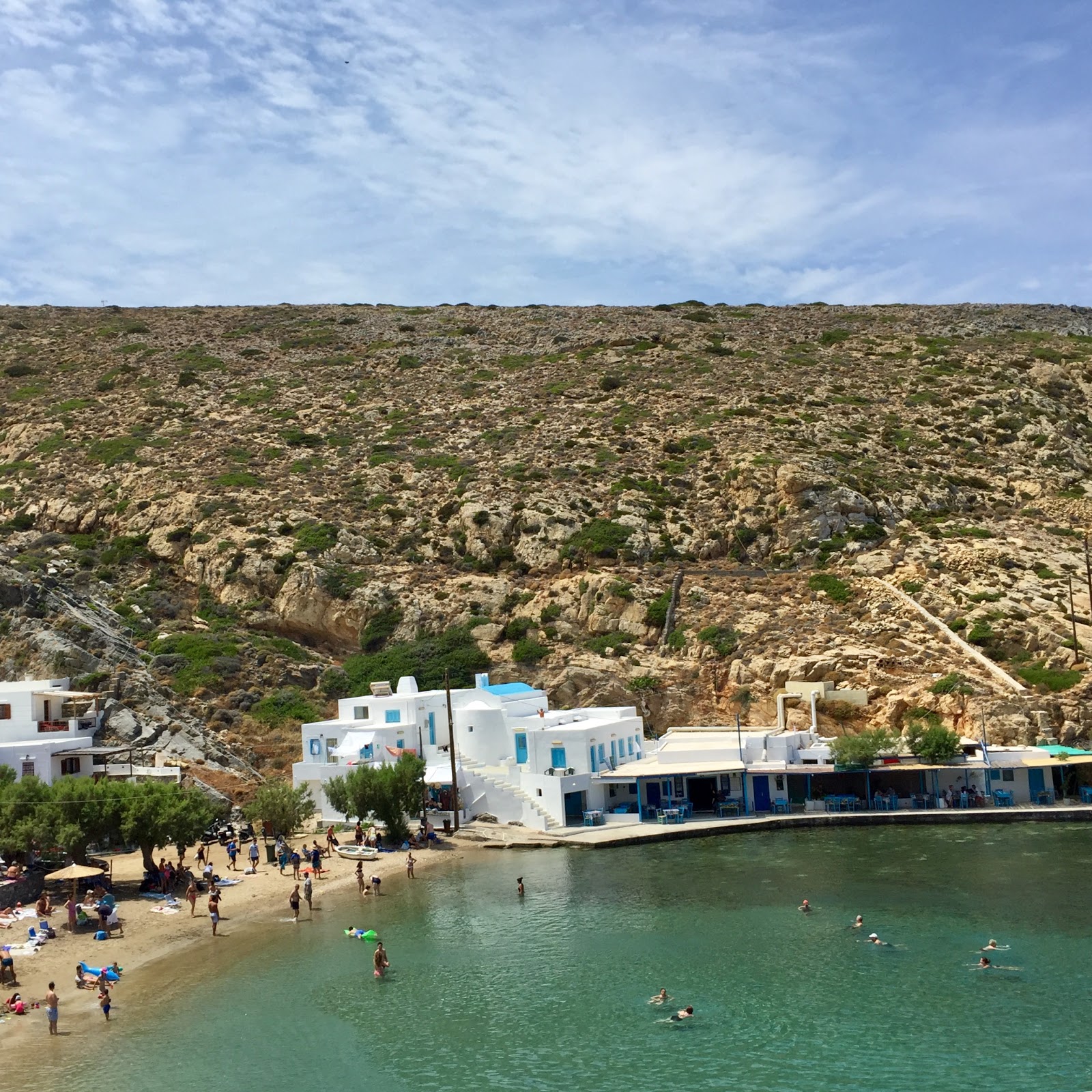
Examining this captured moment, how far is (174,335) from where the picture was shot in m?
110

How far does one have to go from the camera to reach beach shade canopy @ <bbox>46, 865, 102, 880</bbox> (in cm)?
3353

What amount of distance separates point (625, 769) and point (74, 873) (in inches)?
907

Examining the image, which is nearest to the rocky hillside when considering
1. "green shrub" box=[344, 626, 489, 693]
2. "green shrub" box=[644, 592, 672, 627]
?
"green shrub" box=[644, 592, 672, 627]

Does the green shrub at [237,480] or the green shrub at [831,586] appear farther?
the green shrub at [237,480]

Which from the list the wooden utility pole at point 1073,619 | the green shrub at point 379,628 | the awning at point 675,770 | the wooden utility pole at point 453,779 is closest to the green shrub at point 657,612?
the awning at point 675,770

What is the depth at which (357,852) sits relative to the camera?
4309 cm

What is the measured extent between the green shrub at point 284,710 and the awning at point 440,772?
27.5 ft

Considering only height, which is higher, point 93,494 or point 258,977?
point 93,494

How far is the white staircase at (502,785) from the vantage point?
1815 inches

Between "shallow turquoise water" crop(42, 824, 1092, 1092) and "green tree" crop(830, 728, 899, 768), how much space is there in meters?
8.15

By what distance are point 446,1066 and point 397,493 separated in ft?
185

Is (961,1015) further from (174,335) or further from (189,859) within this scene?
(174,335)

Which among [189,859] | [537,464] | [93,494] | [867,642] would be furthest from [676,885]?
[93,494]

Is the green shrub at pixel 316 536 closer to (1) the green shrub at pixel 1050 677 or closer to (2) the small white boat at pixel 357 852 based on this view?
(2) the small white boat at pixel 357 852
